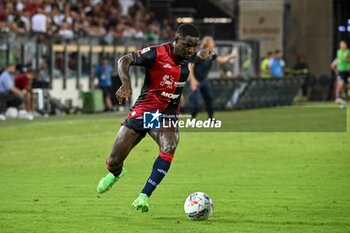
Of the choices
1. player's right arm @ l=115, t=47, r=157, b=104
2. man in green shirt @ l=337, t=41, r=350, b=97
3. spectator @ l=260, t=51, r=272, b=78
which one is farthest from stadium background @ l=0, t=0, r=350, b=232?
man in green shirt @ l=337, t=41, r=350, b=97

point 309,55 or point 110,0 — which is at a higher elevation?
point 110,0

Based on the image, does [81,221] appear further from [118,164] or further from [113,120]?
[113,120]

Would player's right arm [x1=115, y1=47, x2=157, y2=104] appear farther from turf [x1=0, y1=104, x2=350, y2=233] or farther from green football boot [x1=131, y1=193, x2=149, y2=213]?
turf [x1=0, y1=104, x2=350, y2=233]

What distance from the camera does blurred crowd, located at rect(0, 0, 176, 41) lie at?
32250mm

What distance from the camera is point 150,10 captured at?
147 ft

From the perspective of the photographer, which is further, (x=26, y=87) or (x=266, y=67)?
(x=266, y=67)

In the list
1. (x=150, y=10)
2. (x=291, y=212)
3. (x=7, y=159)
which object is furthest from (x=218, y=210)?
(x=150, y=10)

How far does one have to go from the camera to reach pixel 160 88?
449 inches

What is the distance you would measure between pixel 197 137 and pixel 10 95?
800cm

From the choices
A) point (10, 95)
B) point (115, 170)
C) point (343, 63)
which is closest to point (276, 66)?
point (343, 63)

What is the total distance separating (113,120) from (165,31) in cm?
1324

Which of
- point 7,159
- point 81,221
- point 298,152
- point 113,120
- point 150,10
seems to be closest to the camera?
point 81,221

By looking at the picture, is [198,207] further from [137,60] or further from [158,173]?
[137,60]

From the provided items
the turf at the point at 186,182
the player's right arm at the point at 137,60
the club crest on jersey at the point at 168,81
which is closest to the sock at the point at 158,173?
the turf at the point at 186,182
